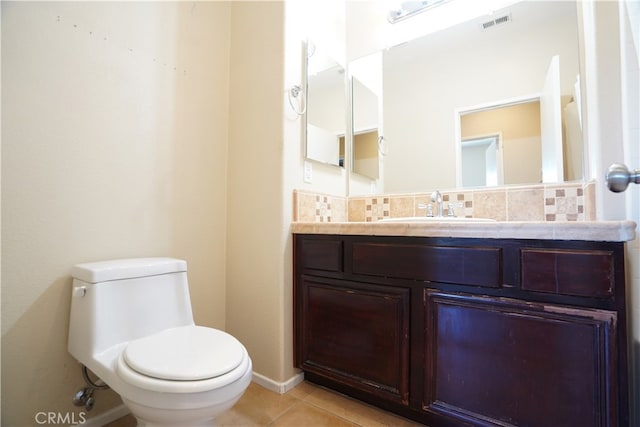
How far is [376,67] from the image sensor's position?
1.94 metres

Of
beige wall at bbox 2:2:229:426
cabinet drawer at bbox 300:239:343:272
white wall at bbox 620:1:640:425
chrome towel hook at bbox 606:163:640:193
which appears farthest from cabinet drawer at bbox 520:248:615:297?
beige wall at bbox 2:2:229:426

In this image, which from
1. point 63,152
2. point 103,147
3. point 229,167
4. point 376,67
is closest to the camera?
point 63,152

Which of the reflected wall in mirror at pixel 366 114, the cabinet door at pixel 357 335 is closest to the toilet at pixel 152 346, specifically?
the cabinet door at pixel 357 335

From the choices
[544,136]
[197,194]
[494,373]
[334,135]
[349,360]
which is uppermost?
[334,135]

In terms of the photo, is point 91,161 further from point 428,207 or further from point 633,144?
point 633,144

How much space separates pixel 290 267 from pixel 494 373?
38.1 inches

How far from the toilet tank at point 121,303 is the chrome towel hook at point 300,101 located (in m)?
1.01

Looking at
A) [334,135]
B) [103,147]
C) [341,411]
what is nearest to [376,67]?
[334,135]

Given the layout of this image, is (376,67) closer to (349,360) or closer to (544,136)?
(544,136)

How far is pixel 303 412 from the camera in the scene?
1316mm

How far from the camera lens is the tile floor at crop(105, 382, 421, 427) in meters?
1.24

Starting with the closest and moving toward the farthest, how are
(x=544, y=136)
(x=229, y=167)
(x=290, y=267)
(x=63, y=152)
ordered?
(x=63, y=152) < (x=544, y=136) < (x=290, y=267) < (x=229, y=167)

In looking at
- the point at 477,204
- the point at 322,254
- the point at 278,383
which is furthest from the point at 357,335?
the point at 477,204

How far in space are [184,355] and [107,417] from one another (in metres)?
0.67
